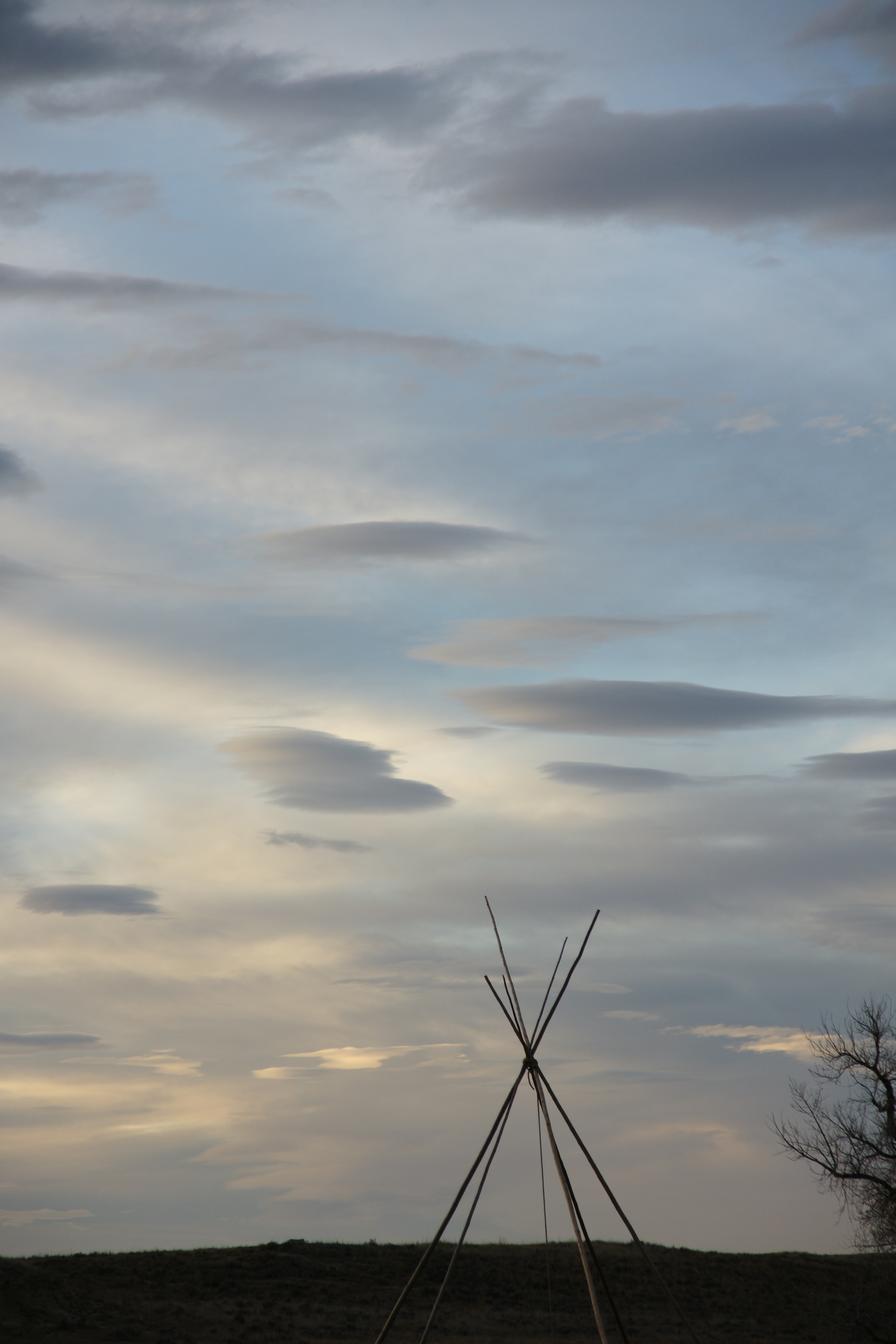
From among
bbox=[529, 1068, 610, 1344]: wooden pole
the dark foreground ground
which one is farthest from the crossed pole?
the dark foreground ground

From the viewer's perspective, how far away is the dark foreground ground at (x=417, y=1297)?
78.6 ft

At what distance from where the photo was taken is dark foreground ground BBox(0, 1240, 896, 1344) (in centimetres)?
2397

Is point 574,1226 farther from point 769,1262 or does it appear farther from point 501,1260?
point 769,1262

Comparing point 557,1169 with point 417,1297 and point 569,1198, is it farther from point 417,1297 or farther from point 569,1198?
point 417,1297

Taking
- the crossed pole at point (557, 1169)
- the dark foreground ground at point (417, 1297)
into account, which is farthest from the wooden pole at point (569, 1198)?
the dark foreground ground at point (417, 1297)

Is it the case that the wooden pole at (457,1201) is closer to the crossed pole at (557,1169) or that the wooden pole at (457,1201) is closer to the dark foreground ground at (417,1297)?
the crossed pole at (557,1169)

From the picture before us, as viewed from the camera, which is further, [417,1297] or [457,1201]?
[417,1297]

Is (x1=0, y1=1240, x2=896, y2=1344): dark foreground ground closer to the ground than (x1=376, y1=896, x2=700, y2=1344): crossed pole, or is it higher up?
closer to the ground

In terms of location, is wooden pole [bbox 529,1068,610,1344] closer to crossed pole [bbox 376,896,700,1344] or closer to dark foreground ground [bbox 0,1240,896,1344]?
crossed pole [bbox 376,896,700,1344]

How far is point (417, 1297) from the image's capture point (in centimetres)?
2870

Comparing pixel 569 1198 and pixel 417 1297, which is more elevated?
pixel 569 1198

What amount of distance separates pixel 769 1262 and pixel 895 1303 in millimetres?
7086

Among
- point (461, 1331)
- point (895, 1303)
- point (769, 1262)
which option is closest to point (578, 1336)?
point (461, 1331)

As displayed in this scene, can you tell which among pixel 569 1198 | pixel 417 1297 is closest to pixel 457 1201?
pixel 569 1198
